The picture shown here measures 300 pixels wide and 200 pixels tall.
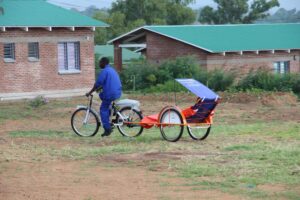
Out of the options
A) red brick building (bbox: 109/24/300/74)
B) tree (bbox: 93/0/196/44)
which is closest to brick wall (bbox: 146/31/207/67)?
red brick building (bbox: 109/24/300/74)

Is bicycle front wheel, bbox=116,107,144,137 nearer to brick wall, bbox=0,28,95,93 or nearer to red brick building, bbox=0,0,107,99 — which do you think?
red brick building, bbox=0,0,107,99

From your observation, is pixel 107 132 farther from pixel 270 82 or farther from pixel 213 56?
pixel 213 56

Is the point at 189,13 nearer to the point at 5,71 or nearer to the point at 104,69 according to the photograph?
the point at 5,71

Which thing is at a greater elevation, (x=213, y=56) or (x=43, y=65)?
(x=213, y=56)

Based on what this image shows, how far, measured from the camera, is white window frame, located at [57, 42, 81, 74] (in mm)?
34344

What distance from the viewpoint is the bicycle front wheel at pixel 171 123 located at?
14.8 m

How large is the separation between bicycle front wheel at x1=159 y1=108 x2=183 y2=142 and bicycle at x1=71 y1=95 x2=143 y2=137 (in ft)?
2.37

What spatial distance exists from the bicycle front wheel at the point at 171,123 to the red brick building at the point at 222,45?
26451mm

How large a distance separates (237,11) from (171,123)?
69487 millimetres

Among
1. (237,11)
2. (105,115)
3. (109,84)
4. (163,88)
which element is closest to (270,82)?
(163,88)

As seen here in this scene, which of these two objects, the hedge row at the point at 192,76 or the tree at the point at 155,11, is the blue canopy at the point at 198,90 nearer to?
the hedge row at the point at 192,76

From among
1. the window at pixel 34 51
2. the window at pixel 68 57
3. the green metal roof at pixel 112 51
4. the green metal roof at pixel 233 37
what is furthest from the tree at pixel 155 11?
the window at pixel 34 51

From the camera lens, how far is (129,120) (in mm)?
15812

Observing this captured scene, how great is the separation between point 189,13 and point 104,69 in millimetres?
57249
